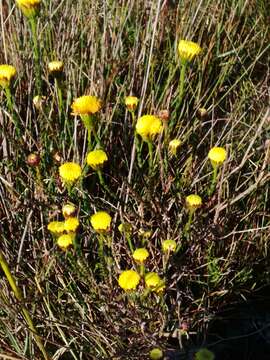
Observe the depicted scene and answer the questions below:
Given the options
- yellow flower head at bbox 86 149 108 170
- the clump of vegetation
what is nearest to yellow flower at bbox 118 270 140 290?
the clump of vegetation

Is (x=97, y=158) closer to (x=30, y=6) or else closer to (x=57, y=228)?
(x=57, y=228)

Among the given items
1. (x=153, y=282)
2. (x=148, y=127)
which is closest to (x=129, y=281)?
(x=153, y=282)

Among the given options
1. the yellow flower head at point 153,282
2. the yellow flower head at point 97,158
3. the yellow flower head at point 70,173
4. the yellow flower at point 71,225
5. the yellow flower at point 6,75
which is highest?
the yellow flower at point 6,75

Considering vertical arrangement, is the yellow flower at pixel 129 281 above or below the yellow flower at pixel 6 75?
below

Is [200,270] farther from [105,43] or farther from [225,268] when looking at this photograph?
[105,43]

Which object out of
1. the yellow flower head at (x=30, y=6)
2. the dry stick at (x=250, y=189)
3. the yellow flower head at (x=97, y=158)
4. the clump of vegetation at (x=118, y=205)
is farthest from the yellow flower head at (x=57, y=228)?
the yellow flower head at (x=30, y=6)

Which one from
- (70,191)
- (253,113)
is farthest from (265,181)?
(70,191)

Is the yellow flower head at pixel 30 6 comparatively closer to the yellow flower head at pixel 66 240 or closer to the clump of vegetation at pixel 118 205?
the clump of vegetation at pixel 118 205
